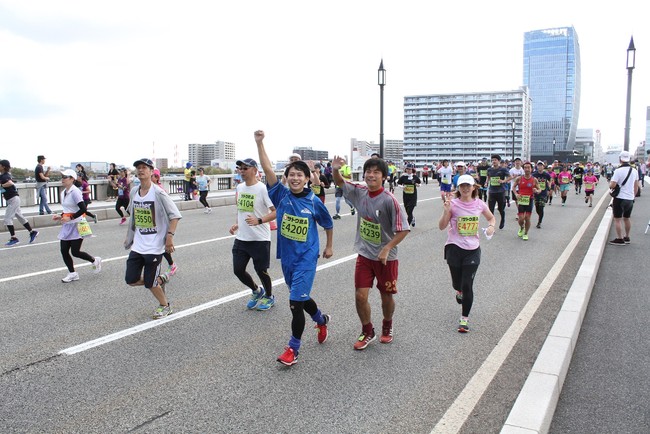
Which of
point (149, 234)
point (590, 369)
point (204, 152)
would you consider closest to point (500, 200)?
point (590, 369)

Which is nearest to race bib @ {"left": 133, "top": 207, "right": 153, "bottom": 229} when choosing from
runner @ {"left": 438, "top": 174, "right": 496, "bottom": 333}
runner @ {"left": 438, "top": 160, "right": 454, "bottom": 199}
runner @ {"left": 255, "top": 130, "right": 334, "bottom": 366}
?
runner @ {"left": 255, "top": 130, "right": 334, "bottom": 366}

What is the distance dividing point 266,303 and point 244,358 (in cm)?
155

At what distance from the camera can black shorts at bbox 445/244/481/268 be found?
534 centimetres

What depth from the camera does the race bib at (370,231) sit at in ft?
15.3

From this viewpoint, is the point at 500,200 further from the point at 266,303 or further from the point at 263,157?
the point at 263,157

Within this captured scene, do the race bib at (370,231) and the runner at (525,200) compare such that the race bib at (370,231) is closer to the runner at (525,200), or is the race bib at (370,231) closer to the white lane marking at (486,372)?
the white lane marking at (486,372)

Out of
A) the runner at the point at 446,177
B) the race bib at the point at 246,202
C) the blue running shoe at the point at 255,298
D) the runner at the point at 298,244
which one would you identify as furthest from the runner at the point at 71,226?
the runner at the point at 446,177

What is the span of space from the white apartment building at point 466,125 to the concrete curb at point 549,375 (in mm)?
142503

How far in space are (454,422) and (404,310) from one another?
105 inches

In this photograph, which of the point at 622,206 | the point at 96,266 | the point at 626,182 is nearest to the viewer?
the point at 96,266

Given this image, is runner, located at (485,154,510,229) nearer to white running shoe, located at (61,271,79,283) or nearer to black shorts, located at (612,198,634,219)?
black shorts, located at (612,198,634,219)

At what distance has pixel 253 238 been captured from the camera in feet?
19.6

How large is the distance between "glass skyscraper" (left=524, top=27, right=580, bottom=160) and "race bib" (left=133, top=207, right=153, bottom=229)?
167 metres

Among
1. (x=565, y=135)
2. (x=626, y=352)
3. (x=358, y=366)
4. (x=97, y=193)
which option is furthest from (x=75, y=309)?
(x=565, y=135)
